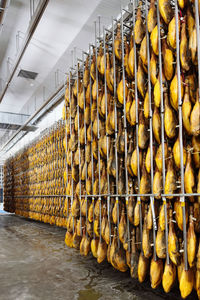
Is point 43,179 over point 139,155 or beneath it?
beneath

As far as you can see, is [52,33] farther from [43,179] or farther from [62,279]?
[62,279]

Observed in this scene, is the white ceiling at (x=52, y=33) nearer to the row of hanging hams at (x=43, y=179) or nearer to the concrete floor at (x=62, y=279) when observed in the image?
the row of hanging hams at (x=43, y=179)

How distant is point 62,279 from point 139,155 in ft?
7.29

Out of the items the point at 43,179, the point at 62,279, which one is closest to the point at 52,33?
the point at 43,179

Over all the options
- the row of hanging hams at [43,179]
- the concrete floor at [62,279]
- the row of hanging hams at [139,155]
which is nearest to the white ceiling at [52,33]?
the row of hanging hams at [43,179]

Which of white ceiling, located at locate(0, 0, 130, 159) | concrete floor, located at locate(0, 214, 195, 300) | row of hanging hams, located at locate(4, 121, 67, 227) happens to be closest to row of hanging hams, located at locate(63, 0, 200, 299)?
concrete floor, located at locate(0, 214, 195, 300)

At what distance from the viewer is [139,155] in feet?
13.6

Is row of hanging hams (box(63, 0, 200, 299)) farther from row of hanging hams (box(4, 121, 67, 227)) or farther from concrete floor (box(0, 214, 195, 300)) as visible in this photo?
row of hanging hams (box(4, 121, 67, 227))

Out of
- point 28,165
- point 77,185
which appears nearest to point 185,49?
point 77,185

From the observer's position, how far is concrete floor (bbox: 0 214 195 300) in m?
3.76

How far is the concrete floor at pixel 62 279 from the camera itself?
148 inches

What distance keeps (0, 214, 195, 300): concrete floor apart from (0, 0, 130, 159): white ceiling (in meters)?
5.85

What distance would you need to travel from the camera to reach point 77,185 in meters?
5.85

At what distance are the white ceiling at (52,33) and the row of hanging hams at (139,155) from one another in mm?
2342
